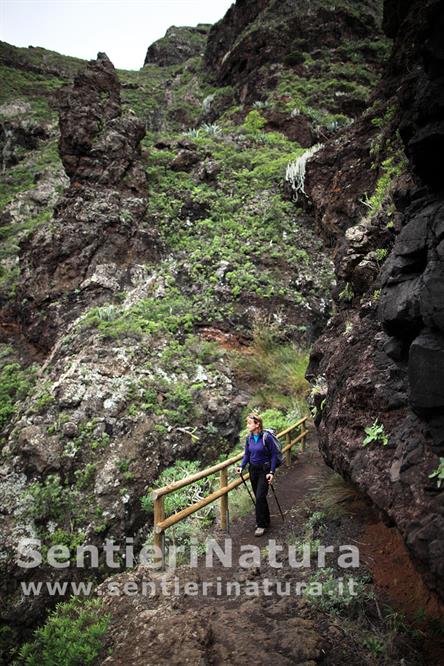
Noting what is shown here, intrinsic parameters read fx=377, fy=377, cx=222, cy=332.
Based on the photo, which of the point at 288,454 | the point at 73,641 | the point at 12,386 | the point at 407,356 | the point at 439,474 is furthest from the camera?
the point at 12,386

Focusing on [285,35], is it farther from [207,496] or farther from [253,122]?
[207,496]

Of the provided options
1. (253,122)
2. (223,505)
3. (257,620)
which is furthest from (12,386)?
(253,122)

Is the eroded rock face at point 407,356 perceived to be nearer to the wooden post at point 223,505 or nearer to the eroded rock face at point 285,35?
the wooden post at point 223,505

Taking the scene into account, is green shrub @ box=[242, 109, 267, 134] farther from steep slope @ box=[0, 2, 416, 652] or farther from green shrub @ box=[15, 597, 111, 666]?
green shrub @ box=[15, 597, 111, 666]

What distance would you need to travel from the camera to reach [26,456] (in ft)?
28.0

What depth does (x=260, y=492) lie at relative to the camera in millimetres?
5734

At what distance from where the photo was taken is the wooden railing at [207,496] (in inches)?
185

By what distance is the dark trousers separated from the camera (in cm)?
573

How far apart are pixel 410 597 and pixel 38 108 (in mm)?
38337

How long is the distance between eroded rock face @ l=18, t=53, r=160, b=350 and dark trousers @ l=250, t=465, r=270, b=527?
8841mm

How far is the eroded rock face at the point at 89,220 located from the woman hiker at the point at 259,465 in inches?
337

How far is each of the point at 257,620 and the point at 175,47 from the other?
65.6 meters

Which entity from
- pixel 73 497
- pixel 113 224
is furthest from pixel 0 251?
pixel 73 497

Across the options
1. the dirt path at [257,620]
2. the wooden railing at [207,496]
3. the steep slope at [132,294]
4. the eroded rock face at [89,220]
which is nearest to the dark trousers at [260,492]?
the dirt path at [257,620]
